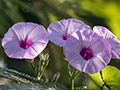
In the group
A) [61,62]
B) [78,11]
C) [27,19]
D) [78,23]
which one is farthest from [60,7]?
[78,23]

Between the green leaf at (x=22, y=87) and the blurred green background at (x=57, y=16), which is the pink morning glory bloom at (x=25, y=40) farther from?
the blurred green background at (x=57, y=16)

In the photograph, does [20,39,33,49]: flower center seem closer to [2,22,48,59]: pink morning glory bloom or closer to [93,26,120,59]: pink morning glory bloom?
[2,22,48,59]: pink morning glory bloom

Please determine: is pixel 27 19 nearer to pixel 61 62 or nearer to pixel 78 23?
pixel 61 62

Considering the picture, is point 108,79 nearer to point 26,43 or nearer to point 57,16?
point 26,43

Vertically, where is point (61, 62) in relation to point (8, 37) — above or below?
below

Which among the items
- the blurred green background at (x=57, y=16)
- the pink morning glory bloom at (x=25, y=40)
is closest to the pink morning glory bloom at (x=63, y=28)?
the pink morning glory bloom at (x=25, y=40)

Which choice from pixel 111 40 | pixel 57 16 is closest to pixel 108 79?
pixel 111 40
